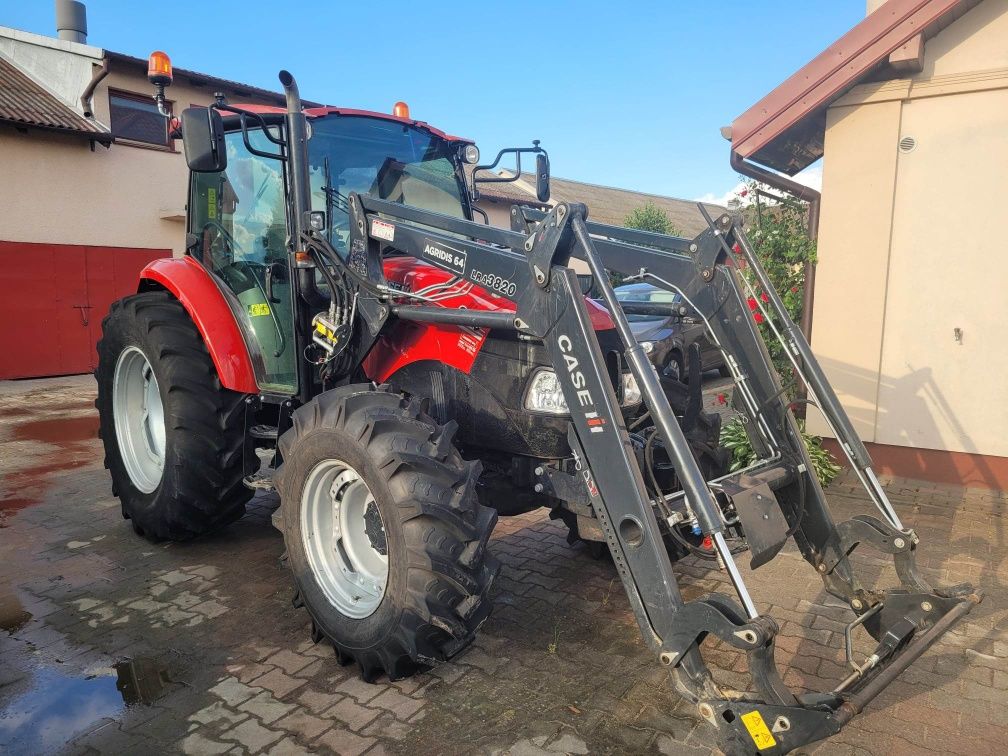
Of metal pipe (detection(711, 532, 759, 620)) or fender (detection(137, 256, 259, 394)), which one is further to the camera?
fender (detection(137, 256, 259, 394))

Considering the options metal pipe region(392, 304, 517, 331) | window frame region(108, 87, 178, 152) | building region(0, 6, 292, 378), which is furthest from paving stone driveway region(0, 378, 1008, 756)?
window frame region(108, 87, 178, 152)

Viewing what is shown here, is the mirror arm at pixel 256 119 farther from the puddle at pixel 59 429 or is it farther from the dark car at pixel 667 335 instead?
the puddle at pixel 59 429

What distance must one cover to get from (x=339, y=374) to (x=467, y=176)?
1915mm

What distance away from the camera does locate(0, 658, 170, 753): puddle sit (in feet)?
9.39

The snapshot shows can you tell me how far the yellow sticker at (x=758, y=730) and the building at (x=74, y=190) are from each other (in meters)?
13.6

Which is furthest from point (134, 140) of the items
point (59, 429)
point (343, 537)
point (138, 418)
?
point (343, 537)

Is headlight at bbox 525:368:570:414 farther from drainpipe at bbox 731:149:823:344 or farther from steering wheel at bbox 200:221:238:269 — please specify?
drainpipe at bbox 731:149:823:344

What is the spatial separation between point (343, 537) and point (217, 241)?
91.4 inches

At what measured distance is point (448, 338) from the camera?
3.62 metres

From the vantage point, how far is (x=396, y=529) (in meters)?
2.93

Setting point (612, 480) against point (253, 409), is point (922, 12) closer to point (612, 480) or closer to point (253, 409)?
point (612, 480)

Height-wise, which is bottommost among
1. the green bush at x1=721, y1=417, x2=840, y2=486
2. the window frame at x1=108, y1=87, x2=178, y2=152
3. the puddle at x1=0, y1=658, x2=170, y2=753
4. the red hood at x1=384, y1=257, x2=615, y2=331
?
the puddle at x1=0, y1=658, x2=170, y2=753

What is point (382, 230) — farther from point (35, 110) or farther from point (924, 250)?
point (35, 110)

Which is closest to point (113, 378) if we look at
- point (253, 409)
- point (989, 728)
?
point (253, 409)
